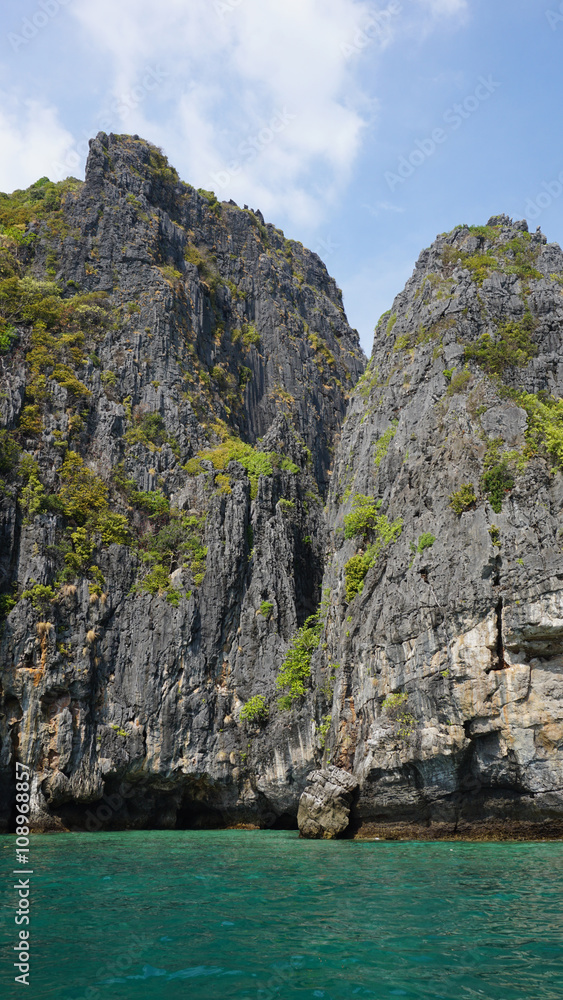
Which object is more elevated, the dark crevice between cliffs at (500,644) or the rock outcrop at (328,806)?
the dark crevice between cliffs at (500,644)

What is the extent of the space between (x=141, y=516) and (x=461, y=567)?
74.0 feet

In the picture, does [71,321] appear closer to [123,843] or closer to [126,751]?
[126,751]

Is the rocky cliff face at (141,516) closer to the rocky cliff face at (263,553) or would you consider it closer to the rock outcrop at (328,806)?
the rocky cliff face at (263,553)

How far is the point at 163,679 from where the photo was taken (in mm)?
35125

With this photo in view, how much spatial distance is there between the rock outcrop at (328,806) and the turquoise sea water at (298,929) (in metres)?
7.93

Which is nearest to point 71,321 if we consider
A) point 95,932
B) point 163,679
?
point 163,679

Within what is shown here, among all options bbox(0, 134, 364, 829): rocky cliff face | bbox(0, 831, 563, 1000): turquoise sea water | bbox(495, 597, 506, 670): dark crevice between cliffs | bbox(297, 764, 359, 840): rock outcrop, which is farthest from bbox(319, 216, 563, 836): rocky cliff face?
bbox(0, 134, 364, 829): rocky cliff face

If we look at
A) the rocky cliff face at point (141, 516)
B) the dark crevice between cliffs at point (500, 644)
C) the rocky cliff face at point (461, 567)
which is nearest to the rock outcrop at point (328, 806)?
the rocky cliff face at point (461, 567)

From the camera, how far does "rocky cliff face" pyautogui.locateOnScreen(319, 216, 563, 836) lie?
2200 centimetres

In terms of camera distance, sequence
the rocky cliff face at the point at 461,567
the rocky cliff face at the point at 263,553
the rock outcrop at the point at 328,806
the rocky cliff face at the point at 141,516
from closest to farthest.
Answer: the rocky cliff face at the point at 461,567 → the rocky cliff face at the point at 263,553 → the rock outcrop at the point at 328,806 → the rocky cliff face at the point at 141,516

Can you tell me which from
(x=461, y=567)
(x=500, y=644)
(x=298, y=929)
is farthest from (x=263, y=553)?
(x=298, y=929)

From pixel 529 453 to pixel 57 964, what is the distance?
2334 centimetres

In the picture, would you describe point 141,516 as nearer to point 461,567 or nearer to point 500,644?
point 461,567

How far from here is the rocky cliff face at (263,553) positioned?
23.5 meters
